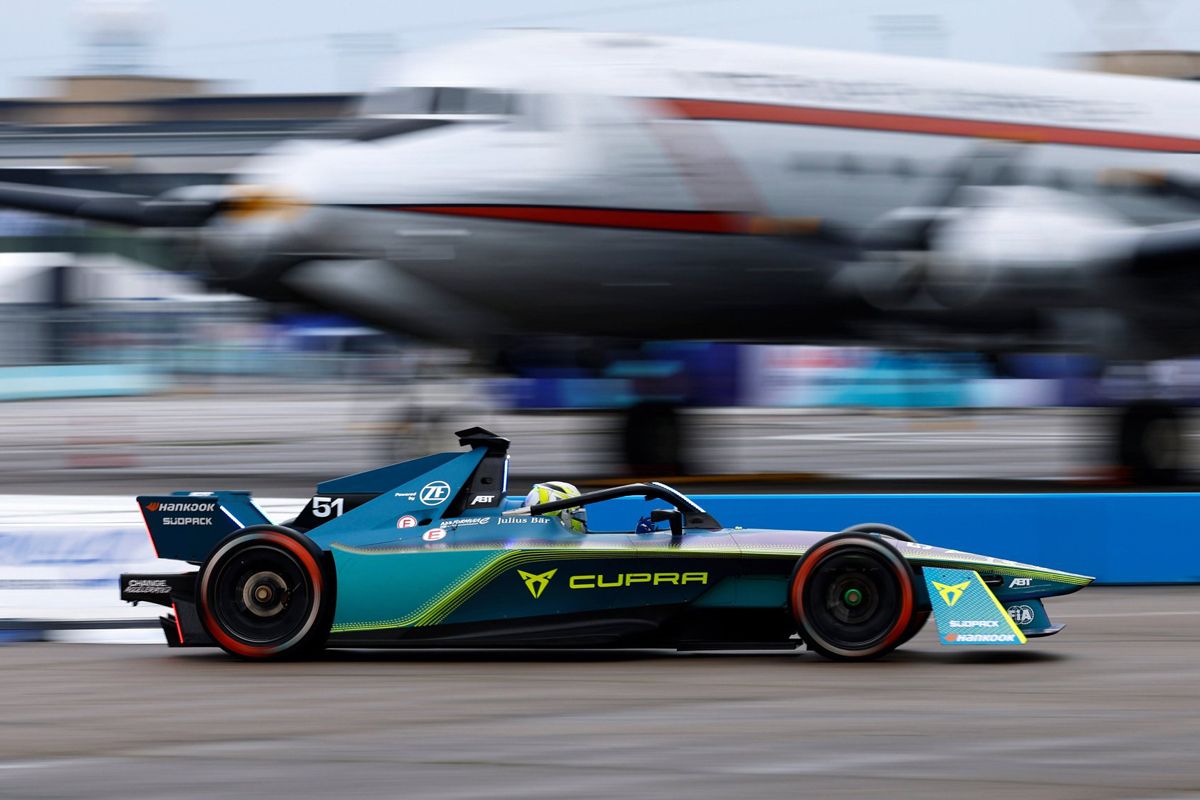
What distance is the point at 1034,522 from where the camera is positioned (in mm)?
11281

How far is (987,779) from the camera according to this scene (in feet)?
17.2

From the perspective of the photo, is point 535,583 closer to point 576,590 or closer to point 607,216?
point 576,590

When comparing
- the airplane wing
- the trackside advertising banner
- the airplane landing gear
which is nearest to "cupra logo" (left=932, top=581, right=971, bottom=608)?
the trackside advertising banner

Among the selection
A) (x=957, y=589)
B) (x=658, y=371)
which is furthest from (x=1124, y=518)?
(x=658, y=371)

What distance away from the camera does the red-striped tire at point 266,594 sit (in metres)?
7.71

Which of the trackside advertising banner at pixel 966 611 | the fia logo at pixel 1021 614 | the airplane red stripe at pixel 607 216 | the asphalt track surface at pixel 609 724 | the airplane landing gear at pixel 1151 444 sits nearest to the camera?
the asphalt track surface at pixel 609 724

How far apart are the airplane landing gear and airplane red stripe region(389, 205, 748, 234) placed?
491 centimetres

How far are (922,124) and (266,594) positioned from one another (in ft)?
36.1

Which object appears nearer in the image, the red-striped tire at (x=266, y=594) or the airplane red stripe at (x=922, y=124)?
the red-striped tire at (x=266, y=594)

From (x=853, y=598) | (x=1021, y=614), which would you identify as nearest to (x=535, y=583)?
(x=853, y=598)

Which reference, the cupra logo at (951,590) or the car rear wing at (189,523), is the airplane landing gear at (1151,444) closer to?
the cupra logo at (951,590)

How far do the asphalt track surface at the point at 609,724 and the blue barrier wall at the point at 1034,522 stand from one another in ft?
8.97

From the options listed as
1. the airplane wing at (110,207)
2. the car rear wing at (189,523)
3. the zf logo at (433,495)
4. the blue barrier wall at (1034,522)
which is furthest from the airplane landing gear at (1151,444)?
the car rear wing at (189,523)

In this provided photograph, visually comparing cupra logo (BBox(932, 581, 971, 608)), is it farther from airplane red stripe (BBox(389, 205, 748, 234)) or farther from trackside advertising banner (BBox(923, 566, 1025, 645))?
airplane red stripe (BBox(389, 205, 748, 234))
